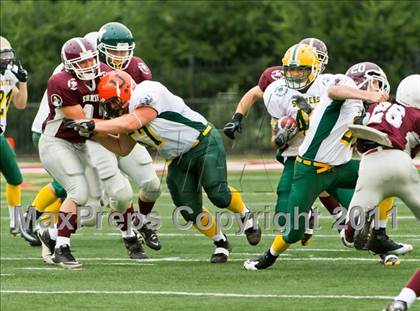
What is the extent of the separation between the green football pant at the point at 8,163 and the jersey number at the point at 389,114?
3803 millimetres

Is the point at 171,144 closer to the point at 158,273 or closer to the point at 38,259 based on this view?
Result: the point at 158,273

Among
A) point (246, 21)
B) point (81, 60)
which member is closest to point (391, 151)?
point (81, 60)

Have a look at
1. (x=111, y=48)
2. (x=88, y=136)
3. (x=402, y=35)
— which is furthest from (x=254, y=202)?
(x=402, y=35)

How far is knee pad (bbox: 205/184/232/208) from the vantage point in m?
7.85

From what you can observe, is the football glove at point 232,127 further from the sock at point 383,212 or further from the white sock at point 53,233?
the white sock at point 53,233

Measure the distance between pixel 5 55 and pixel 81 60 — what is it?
78.7 inches

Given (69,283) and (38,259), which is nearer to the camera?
(69,283)

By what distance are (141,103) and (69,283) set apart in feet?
4.08

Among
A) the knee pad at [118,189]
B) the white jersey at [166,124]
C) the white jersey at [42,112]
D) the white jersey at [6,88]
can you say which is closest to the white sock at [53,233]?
the knee pad at [118,189]

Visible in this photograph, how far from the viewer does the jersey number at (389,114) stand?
695 cm

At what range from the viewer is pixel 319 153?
736 centimetres

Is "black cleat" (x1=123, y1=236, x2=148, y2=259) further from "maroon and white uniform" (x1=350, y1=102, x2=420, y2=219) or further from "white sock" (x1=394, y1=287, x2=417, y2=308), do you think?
"white sock" (x1=394, y1=287, x2=417, y2=308)

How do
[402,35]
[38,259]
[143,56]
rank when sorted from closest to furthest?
[38,259]
[402,35]
[143,56]

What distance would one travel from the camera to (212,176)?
7789 millimetres
